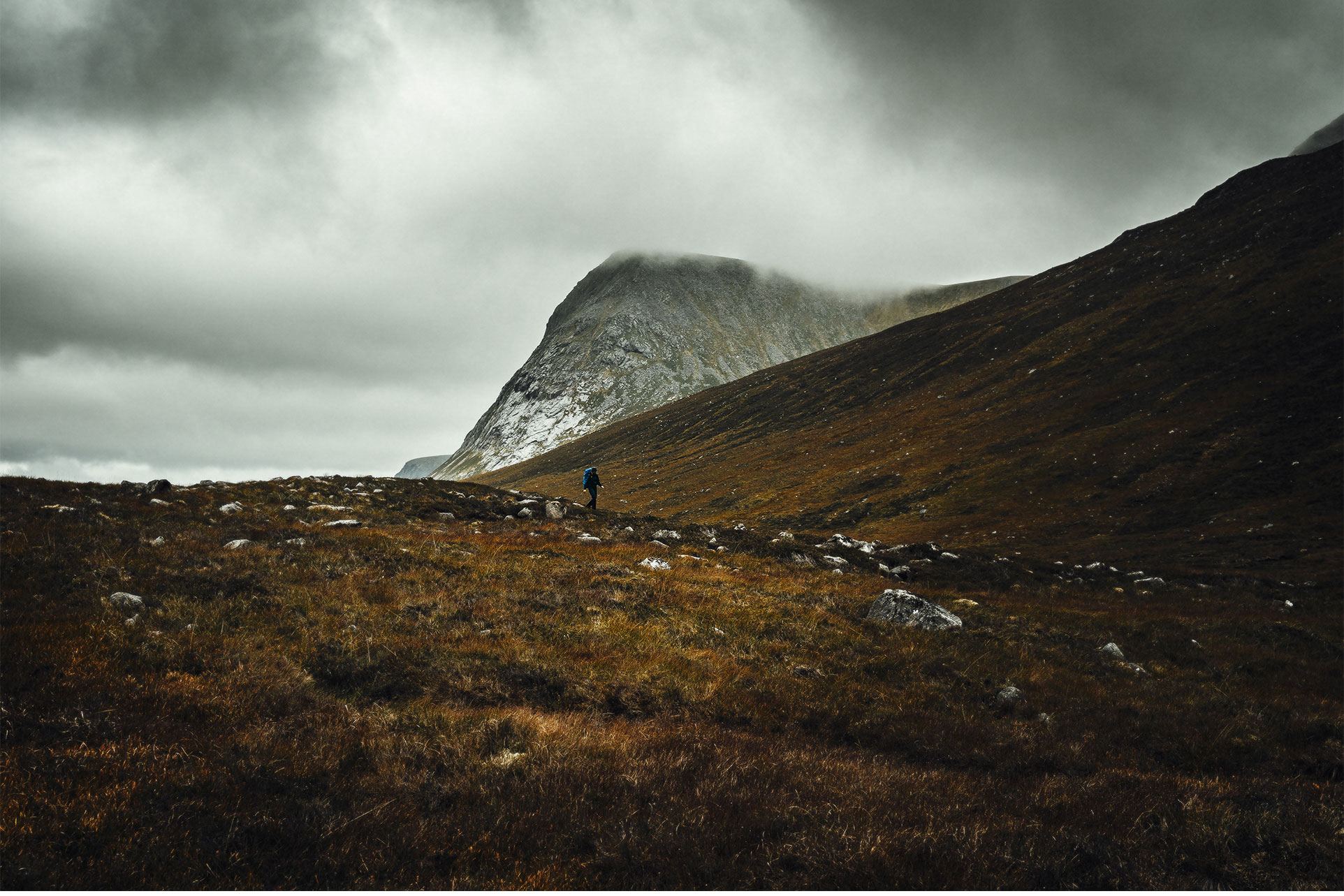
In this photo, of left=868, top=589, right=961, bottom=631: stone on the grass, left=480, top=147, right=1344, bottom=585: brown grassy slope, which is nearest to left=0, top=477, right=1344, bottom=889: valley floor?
left=868, top=589, right=961, bottom=631: stone on the grass

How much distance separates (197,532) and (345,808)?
14.2 meters

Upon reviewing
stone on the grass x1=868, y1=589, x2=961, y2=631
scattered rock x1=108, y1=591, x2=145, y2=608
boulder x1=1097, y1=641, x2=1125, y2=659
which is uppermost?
scattered rock x1=108, y1=591, x2=145, y2=608

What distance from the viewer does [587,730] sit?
25.4ft

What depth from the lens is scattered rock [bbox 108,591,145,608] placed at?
936 centimetres

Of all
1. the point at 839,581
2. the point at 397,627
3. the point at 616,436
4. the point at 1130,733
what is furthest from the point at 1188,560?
the point at 616,436

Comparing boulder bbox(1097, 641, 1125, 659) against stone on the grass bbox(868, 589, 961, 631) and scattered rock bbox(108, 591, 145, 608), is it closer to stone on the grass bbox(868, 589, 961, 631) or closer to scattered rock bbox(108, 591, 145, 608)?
stone on the grass bbox(868, 589, 961, 631)

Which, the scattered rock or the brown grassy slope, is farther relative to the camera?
the brown grassy slope

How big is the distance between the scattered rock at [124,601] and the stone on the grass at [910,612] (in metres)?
14.9

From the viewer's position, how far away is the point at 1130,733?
32.2 ft

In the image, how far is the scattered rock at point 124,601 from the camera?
9.36 meters

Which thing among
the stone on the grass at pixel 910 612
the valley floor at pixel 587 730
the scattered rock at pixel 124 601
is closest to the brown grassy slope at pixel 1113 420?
the stone on the grass at pixel 910 612

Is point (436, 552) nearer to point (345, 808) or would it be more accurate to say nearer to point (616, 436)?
point (345, 808)

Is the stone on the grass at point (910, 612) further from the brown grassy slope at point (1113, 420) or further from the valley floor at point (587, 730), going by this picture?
the brown grassy slope at point (1113, 420)

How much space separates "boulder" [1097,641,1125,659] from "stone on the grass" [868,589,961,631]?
134 inches
